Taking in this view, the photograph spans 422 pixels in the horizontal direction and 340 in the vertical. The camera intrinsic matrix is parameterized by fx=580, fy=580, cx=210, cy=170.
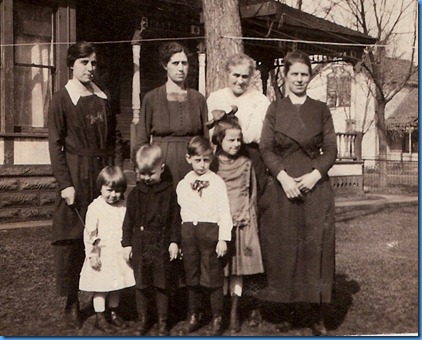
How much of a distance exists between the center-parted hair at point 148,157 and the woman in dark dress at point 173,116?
0.75 ft

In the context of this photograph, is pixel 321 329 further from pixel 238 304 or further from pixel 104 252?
pixel 104 252

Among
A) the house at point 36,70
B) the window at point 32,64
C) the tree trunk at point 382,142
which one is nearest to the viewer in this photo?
the house at point 36,70

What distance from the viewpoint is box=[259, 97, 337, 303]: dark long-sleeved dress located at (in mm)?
3713

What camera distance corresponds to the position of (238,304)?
12.9 feet

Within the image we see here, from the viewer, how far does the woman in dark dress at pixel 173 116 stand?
12.8 ft

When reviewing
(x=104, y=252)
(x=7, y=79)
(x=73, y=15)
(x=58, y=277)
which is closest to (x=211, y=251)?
(x=104, y=252)

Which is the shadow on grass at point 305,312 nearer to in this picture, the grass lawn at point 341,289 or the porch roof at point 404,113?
the grass lawn at point 341,289

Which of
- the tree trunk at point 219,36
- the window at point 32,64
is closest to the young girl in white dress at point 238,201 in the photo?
the tree trunk at point 219,36

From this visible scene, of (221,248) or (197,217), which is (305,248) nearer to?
(221,248)

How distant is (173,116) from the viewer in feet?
12.9

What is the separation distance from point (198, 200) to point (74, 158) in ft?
3.00

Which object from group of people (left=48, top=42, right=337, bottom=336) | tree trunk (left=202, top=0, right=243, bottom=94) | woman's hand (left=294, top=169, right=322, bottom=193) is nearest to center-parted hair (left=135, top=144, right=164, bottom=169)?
group of people (left=48, top=42, right=337, bottom=336)

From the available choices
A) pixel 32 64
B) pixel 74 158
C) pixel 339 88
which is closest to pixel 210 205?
pixel 74 158

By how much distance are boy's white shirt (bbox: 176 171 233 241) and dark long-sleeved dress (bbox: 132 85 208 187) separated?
0.69 ft
